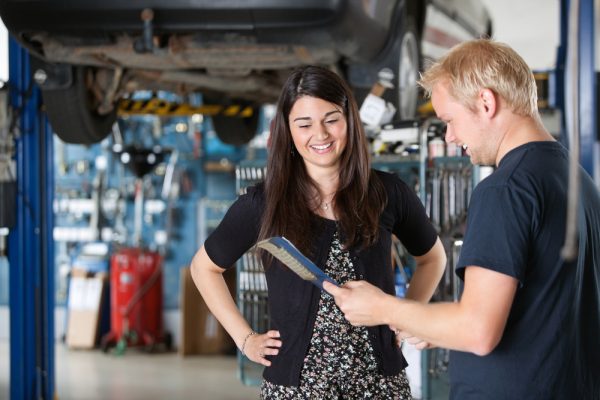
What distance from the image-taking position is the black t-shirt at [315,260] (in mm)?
1834

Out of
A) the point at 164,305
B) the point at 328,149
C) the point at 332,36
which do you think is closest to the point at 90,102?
the point at 332,36

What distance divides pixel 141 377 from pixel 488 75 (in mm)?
5264

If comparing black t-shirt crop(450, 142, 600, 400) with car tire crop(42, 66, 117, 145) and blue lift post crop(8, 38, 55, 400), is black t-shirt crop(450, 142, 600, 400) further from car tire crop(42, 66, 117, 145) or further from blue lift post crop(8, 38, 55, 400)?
blue lift post crop(8, 38, 55, 400)

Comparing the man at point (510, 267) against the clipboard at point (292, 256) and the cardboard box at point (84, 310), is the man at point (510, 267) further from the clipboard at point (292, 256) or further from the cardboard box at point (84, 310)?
the cardboard box at point (84, 310)

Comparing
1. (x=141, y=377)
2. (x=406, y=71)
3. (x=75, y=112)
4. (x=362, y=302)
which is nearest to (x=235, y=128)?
(x=141, y=377)

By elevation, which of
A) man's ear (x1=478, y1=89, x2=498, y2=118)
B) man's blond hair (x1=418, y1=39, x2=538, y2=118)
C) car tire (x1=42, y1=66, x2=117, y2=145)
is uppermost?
car tire (x1=42, y1=66, x2=117, y2=145)

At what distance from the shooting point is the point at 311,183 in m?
2.01

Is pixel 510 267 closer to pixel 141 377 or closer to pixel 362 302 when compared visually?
pixel 362 302

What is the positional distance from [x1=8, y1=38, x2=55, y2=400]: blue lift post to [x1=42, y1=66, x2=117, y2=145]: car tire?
0.70 ft

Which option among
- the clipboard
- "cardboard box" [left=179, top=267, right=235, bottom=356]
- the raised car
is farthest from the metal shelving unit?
"cardboard box" [left=179, top=267, right=235, bottom=356]

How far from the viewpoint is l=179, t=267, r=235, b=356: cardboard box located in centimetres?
689

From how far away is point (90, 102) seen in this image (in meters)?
4.57

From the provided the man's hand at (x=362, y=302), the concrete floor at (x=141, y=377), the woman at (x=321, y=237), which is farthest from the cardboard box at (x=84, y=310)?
the man's hand at (x=362, y=302)

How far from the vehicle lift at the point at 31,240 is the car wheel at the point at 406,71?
84 centimetres
